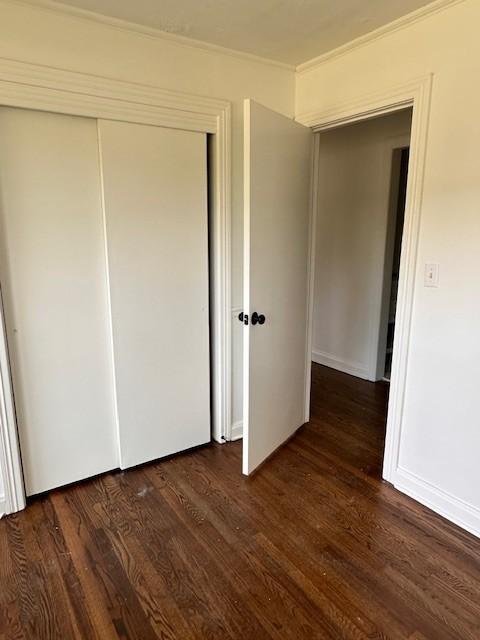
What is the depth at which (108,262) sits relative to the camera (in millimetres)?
2186

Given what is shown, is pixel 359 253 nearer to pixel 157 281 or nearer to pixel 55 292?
pixel 157 281

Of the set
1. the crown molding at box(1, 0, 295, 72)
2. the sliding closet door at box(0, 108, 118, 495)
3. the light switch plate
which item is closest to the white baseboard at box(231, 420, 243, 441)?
the sliding closet door at box(0, 108, 118, 495)

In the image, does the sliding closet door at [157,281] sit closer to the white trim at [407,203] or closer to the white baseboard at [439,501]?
the white trim at [407,203]

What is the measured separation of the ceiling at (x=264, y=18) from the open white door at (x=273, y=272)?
39 cm

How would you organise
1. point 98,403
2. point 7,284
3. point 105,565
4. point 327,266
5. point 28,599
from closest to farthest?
point 28,599 < point 105,565 < point 7,284 < point 98,403 < point 327,266

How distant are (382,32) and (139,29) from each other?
1.20 meters

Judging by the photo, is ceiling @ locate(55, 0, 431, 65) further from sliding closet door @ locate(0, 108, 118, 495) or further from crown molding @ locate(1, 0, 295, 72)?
sliding closet door @ locate(0, 108, 118, 495)

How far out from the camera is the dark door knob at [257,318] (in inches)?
87.7

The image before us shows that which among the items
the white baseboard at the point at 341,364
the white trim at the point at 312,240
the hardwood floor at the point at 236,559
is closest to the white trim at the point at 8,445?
the hardwood floor at the point at 236,559

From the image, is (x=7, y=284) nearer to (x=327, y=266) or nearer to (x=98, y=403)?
(x=98, y=403)

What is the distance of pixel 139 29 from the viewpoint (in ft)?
6.75

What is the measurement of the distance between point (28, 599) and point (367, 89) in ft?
9.27

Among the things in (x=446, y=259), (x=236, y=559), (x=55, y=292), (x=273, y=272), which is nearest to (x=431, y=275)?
(x=446, y=259)

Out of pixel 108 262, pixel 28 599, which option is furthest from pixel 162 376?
pixel 28 599
